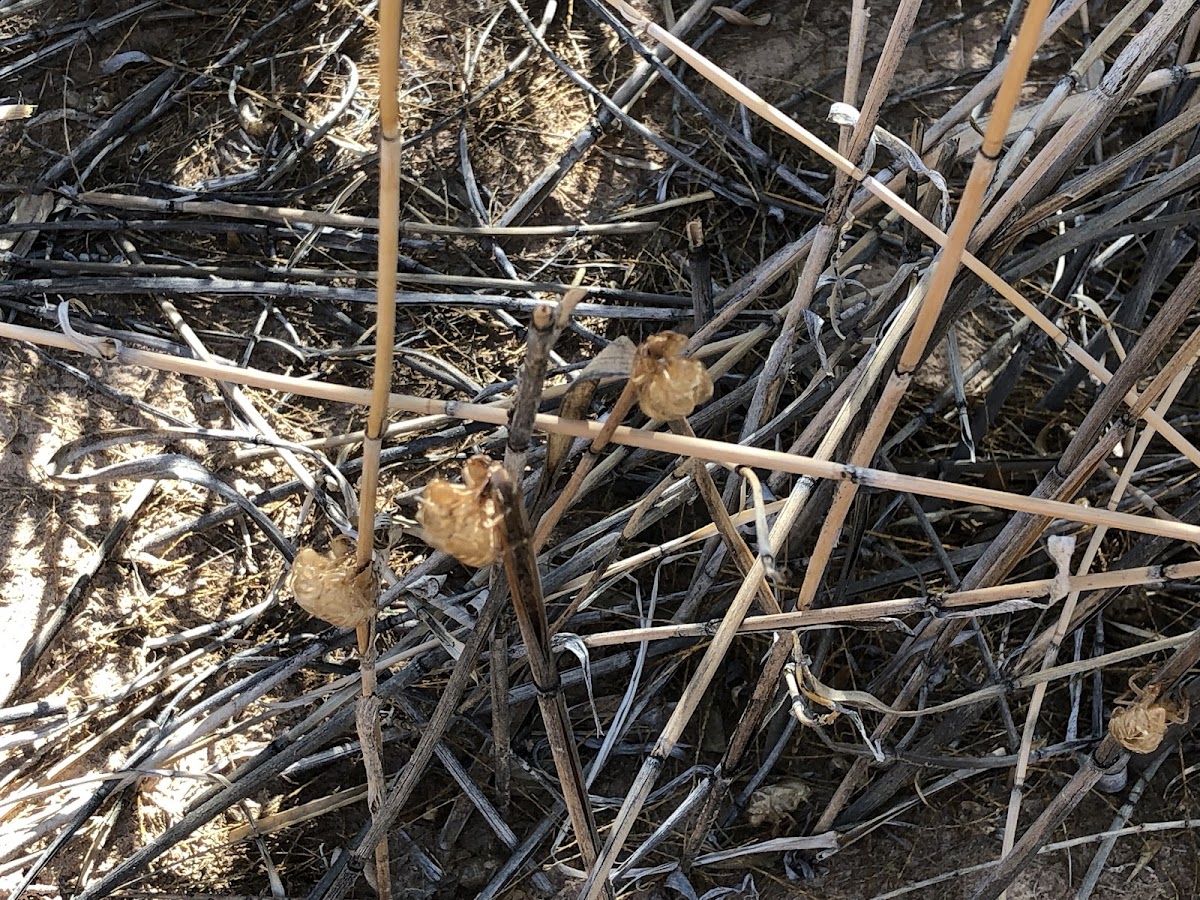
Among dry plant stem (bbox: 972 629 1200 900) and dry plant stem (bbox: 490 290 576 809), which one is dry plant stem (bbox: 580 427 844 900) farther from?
dry plant stem (bbox: 972 629 1200 900)

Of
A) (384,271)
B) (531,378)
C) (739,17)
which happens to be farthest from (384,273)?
(739,17)

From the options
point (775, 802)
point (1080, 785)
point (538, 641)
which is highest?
point (538, 641)

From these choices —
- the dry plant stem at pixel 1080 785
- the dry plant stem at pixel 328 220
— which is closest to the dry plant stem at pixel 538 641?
the dry plant stem at pixel 1080 785

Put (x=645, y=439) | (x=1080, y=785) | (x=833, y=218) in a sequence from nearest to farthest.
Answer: (x=645, y=439) → (x=833, y=218) → (x=1080, y=785)

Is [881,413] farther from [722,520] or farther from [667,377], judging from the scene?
[667,377]

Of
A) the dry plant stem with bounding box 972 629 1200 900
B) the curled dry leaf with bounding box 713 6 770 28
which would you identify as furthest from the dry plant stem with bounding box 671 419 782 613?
the curled dry leaf with bounding box 713 6 770 28

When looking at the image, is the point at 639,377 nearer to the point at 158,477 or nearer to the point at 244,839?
the point at 244,839

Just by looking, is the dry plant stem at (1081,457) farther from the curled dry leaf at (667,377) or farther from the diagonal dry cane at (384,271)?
the diagonal dry cane at (384,271)
